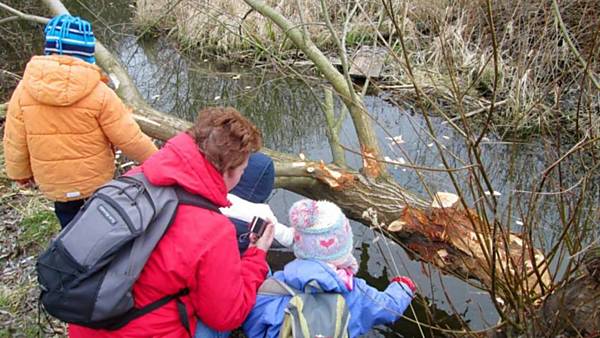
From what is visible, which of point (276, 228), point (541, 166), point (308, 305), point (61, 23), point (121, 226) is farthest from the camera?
point (541, 166)

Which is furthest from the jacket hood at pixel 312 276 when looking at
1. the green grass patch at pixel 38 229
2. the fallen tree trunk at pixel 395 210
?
the green grass patch at pixel 38 229

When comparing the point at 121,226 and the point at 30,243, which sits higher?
the point at 121,226

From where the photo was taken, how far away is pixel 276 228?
2.19 metres

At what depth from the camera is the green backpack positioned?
1.90 meters

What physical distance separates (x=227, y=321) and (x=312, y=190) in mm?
1533

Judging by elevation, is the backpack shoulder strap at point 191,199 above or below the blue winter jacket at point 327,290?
above

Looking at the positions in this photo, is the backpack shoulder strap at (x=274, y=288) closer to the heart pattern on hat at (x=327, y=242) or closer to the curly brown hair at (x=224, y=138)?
the heart pattern on hat at (x=327, y=242)

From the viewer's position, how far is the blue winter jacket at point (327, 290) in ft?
6.37

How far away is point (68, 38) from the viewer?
231cm

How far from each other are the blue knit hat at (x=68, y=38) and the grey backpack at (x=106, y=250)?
0.99 m

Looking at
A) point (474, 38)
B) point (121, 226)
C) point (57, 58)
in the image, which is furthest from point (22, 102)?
point (474, 38)

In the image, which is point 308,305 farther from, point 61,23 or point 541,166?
point 541,166

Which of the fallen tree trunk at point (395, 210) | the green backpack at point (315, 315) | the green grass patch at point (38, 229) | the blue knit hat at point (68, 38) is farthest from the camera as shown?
the green grass patch at point (38, 229)

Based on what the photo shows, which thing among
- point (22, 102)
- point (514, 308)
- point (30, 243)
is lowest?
point (30, 243)
